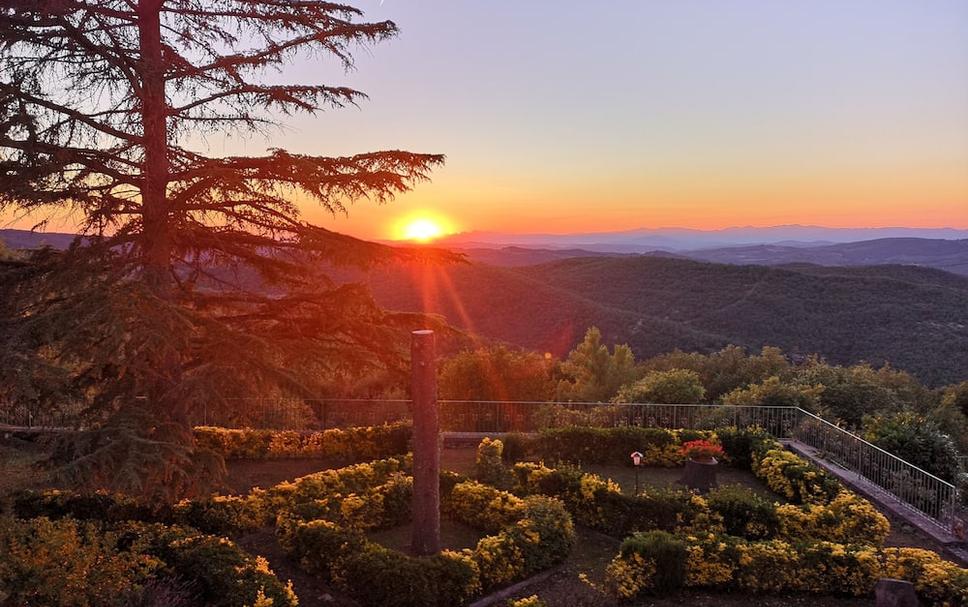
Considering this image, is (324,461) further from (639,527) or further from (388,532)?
(639,527)

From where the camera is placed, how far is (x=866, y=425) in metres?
15.3

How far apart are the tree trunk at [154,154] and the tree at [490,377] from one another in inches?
583

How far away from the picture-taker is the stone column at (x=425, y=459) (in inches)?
374

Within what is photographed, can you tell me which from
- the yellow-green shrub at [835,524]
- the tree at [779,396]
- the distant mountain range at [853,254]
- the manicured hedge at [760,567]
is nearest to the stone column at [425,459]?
the manicured hedge at [760,567]

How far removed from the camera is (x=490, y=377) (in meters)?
22.8

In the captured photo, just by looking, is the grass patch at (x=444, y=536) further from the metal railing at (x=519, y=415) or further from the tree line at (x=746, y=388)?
the tree line at (x=746, y=388)

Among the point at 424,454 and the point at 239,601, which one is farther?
the point at 424,454

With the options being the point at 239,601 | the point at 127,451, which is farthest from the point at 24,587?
the point at 239,601

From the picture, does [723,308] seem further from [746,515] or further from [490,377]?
[746,515]

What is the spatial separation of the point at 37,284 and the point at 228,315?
9.27ft

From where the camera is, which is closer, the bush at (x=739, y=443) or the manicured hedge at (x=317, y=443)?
the manicured hedge at (x=317, y=443)

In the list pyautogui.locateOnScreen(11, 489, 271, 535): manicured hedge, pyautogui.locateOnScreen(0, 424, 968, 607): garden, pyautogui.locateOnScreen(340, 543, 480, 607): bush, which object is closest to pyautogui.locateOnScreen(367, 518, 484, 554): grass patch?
pyautogui.locateOnScreen(0, 424, 968, 607): garden

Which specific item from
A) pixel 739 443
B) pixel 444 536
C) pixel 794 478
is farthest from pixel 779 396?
pixel 444 536

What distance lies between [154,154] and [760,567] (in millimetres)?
10782
